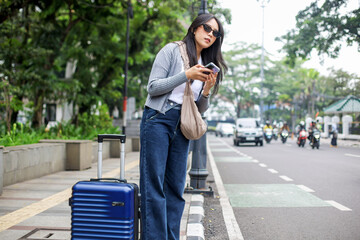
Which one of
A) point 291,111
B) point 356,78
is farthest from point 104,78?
point 291,111

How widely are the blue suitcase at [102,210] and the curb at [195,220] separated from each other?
1.45 metres

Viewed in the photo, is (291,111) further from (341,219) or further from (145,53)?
(341,219)

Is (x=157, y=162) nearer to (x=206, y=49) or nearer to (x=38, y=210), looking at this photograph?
(x=206, y=49)

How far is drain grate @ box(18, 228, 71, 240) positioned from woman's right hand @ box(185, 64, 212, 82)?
6.95 feet

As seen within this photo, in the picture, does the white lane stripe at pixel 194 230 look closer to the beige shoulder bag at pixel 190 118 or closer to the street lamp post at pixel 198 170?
the beige shoulder bag at pixel 190 118

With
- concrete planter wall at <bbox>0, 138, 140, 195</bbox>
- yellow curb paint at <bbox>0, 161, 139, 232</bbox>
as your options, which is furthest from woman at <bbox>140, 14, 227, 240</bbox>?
concrete planter wall at <bbox>0, 138, 140, 195</bbox>

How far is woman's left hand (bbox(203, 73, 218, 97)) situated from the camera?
278cm

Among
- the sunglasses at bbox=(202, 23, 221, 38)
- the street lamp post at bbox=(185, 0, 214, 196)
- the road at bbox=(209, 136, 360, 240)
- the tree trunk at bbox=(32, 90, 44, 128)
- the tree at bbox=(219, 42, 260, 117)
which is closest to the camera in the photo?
the sunglasses at bbox=(202, 23, 221, 38)

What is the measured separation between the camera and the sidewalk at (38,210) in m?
4.20

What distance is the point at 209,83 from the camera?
2873 millimetres

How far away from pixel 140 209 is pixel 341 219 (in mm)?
3229

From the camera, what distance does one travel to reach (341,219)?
5281 mm

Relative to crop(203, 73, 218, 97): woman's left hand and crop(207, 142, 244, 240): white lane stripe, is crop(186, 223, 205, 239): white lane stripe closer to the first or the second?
crop(207, 142, 244, 240): white lane stripe

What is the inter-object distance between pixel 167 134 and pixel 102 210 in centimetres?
63
